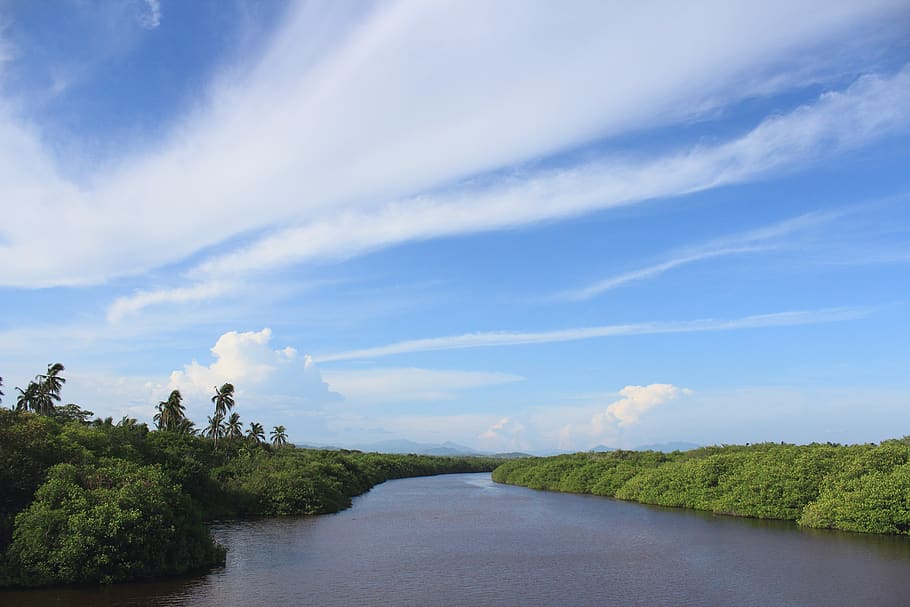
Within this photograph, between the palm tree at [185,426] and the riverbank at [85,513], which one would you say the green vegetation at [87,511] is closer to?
the riverbank at [85,513]

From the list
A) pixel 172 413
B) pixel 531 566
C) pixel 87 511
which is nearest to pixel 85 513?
pixel 87 511

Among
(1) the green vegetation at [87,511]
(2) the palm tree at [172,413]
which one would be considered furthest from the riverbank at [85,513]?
(2) the palm tree at [172,413]

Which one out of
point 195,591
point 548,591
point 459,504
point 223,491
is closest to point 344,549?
point 195,591

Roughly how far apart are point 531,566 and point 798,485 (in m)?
30.7

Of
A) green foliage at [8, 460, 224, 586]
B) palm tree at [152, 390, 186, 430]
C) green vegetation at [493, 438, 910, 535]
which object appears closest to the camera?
green foliage at [8, 460, 224, 586]

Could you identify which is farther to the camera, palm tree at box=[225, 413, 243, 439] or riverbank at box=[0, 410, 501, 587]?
palm tree at box=[225, 413, 243, 439]

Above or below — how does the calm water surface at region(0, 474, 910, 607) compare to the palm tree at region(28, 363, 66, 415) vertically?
below

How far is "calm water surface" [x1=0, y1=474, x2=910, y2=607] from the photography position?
2861cm

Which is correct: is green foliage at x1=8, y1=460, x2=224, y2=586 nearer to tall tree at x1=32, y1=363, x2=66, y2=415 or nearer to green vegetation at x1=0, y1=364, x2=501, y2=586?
green vegetation at x1=0, y1=364, x2=501, y2=586

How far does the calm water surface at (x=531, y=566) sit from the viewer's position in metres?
28.6

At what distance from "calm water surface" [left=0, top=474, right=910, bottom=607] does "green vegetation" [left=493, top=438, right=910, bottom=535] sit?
265 centimetres

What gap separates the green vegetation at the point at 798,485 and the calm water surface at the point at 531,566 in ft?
8.70

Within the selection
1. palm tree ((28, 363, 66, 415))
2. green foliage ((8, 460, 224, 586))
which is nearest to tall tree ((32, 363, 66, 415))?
palm tree ((28, 363, 66, 415))

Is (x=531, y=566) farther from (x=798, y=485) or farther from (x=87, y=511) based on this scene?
(x=798, y=485)
